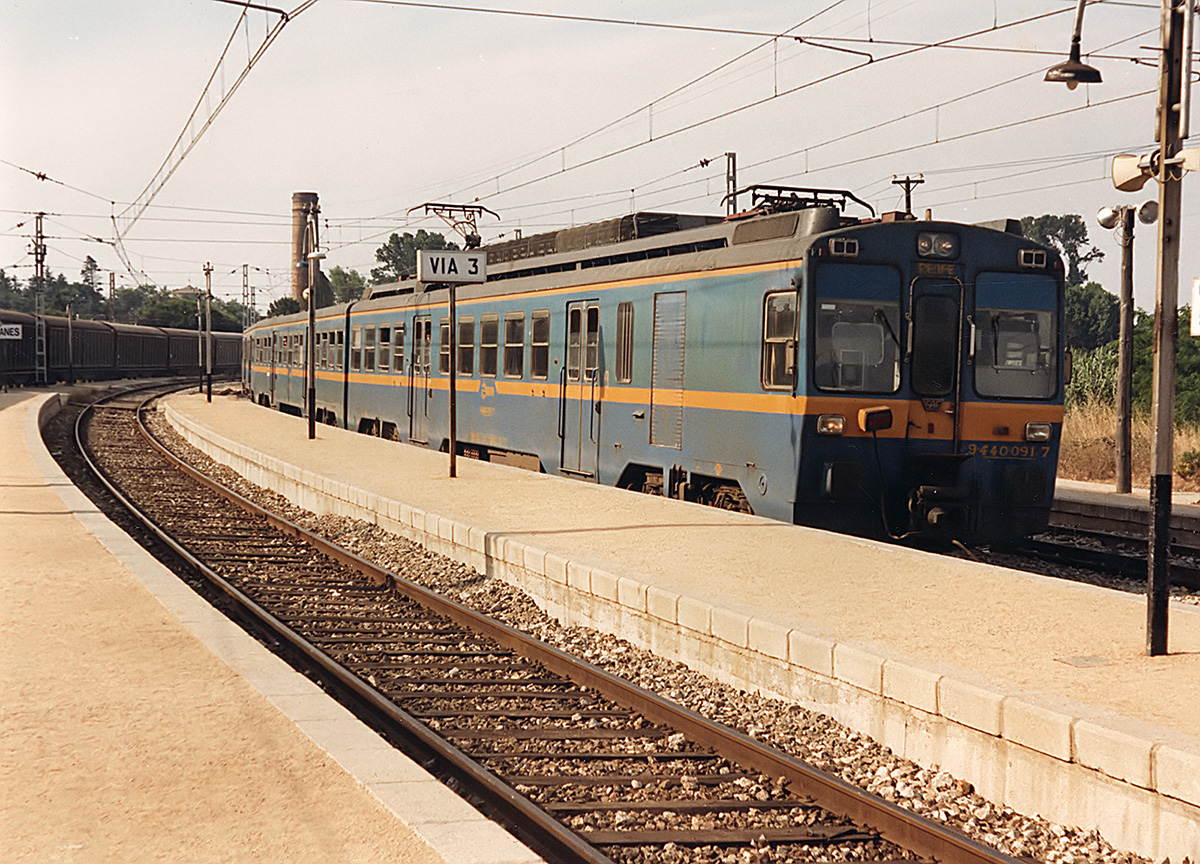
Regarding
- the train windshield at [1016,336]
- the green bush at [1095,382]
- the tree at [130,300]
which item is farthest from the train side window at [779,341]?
the tree at [130,300]

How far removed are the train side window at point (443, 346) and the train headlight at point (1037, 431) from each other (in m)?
10.8

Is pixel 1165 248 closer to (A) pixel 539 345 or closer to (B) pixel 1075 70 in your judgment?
(B) pixel 1075 70

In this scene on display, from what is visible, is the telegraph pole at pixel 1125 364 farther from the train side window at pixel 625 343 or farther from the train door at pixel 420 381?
the train door at pixel 420 381

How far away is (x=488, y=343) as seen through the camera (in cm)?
1786

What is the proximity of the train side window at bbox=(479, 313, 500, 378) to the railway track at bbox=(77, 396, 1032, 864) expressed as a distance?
Answer: 6.61m

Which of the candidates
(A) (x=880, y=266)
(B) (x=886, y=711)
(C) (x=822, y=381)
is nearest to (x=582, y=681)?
(B) (x=886, y=711)

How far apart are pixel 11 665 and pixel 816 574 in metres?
5.31

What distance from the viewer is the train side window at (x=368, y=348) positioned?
24.4 metres

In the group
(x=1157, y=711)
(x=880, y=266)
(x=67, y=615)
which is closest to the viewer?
(x=1157, y=711)

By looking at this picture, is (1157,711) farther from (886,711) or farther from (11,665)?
(11,665)

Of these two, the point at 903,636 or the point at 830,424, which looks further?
the point at 830,424

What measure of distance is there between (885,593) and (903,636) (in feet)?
4.45

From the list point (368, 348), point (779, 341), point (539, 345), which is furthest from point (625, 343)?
point (368, 348)

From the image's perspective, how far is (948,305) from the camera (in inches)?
439
